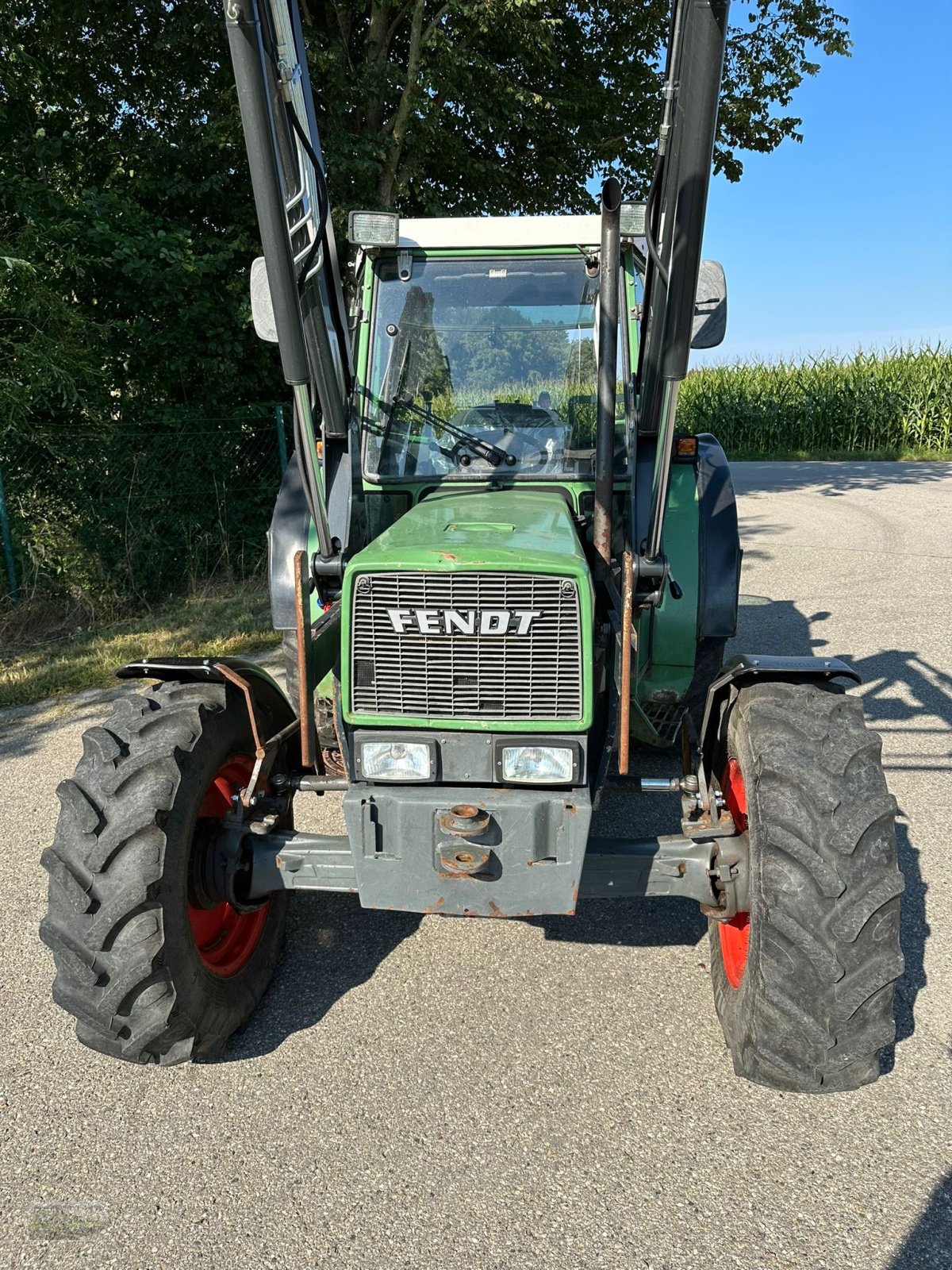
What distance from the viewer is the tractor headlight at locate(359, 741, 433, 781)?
2.74 meters

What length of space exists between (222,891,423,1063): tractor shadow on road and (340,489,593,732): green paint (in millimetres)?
1095

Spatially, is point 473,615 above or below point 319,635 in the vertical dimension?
above

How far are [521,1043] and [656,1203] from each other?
0.69 meters

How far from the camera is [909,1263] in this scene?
221 cm

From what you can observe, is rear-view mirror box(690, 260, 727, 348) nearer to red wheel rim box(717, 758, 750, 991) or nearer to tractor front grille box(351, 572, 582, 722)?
tractor front grille box(351, 572, 582, 722)

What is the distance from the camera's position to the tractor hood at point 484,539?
266cm

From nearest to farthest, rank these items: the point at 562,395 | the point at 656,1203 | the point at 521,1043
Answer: the point at 656,1203
the point at 521,1043
the point at 562,395

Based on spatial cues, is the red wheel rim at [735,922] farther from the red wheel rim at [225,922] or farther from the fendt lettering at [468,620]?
the red wheel rim at [225,922]

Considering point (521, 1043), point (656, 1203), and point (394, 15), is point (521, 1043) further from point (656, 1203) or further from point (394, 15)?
point (394, 15)

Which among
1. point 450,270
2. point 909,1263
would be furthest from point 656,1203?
point 450,270

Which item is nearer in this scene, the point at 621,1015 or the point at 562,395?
the point at 621,1015

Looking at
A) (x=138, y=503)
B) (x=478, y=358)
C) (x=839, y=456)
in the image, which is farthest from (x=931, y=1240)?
(x=839, y=456)

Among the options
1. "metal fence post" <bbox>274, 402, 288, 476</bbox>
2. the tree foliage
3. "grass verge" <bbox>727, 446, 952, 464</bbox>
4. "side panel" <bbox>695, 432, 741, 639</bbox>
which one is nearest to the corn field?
"grass verge" <bbox>727, 446, 952, 464</bbox>

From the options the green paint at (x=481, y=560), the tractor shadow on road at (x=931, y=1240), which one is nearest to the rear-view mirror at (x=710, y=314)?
the green paint at (x=481, y=560)
